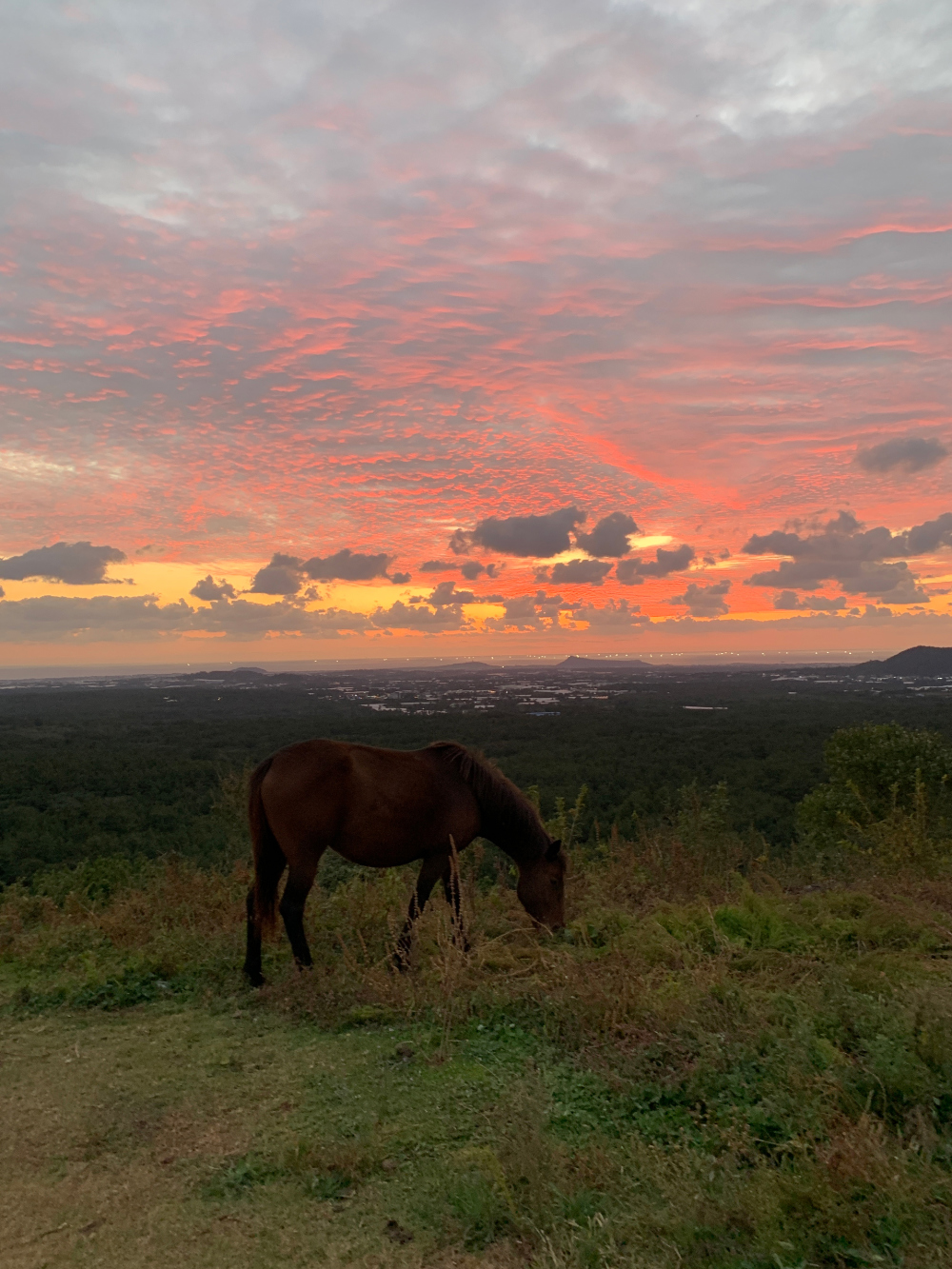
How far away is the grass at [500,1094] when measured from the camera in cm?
269

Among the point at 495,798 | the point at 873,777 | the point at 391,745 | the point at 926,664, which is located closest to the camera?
the point at 495,798

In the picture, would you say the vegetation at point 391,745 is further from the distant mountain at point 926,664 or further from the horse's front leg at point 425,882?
the distant mountain at point 926,664

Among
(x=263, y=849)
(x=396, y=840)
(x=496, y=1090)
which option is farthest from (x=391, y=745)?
(x=496, y=1090)

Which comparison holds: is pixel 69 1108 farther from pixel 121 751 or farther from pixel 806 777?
pixel 121 751

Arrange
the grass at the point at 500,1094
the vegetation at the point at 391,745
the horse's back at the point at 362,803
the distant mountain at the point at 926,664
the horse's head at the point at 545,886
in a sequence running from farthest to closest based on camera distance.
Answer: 1. the distant mountain at the point at 926,664
2. the vegetation at the point at 391,745
3. the horse's head at the point at 545,886
4. the horse's back at the point at 362,803
5. the grass at the point at 500,1094

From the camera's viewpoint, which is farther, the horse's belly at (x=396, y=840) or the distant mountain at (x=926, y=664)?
the distant mountain at (x=926, y=664)

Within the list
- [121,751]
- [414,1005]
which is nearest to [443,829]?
[414,1005]

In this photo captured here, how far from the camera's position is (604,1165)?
9.89ft

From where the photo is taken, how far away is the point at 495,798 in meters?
6.40

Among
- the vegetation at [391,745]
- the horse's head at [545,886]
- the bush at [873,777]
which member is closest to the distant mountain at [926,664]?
the vegetation at [391,745]

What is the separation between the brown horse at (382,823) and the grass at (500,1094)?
0.37 m

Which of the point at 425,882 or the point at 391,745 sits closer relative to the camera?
the point at 425,882

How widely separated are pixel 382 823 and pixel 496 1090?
2404mm

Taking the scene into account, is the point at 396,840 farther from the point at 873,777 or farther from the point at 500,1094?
the point at 873,777
